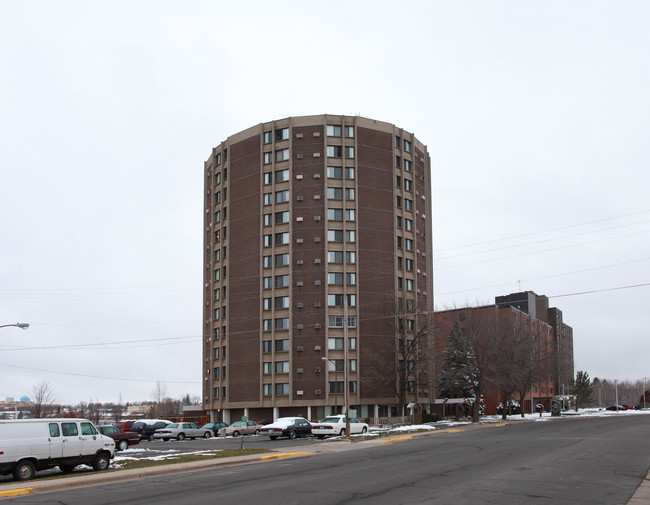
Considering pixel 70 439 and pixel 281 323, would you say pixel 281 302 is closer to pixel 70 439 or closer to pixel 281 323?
pixel 281 323

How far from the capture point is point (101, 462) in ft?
79.8

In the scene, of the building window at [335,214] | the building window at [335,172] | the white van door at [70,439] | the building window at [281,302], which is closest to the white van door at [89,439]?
the white van door at [70,439]

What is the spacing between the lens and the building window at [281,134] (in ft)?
251

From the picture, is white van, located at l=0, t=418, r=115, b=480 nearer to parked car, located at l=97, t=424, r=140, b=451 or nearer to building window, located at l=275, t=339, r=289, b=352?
parked car, located at l=97, t=424, r=140, b=451

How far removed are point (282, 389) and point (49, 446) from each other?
166 feet

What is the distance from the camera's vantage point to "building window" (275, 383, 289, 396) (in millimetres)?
71750

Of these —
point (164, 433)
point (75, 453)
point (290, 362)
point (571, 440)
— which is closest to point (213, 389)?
point (290, 362)

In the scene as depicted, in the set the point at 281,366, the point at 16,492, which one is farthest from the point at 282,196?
the point at 16,492

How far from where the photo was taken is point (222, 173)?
82375 mm

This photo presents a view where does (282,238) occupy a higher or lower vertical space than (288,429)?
higher

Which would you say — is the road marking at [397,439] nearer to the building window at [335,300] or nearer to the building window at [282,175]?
the building window at [335,300]

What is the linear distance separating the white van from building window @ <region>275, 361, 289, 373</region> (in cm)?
4750

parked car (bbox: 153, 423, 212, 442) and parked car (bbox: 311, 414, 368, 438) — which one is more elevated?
parked car (bbox: 311, 414, 368, 438)

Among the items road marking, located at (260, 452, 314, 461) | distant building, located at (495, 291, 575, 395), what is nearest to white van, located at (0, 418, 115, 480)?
road marking, located at (260, 452, 314, 461)
